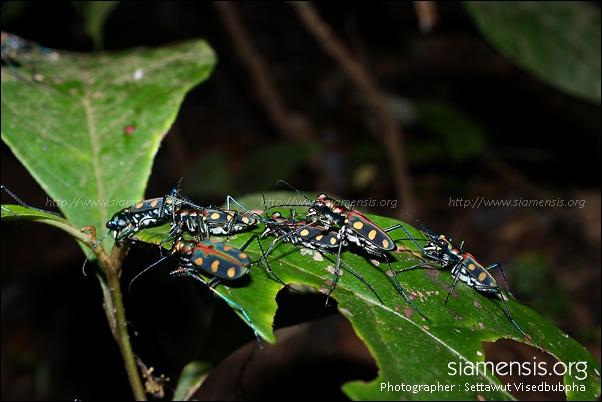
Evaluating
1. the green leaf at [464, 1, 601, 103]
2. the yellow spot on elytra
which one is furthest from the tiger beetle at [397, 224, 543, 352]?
the green leaf at [464, 1, 601, 103]

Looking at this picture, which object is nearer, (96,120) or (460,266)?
(460,266)

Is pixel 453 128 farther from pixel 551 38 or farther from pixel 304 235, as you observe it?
pixel 304 235

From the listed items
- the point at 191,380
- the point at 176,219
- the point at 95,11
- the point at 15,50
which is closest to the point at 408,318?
the point at 176,219

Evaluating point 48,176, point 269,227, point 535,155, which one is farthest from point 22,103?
point 535,155

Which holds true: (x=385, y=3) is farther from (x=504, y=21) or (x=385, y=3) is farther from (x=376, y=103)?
(x=504, y=21)

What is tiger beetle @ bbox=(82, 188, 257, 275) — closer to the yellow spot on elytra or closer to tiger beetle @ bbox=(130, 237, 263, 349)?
tiger beetle @ bbox=(130, 237, 263, 349)

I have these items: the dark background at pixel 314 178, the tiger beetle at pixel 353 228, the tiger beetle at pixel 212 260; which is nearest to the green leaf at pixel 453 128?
the dark background at pixel 314 178

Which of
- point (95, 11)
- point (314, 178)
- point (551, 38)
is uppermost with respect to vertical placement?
point (95, 11)

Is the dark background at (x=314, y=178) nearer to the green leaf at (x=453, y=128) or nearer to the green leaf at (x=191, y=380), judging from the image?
the green leaf at (x=191, y=380)
